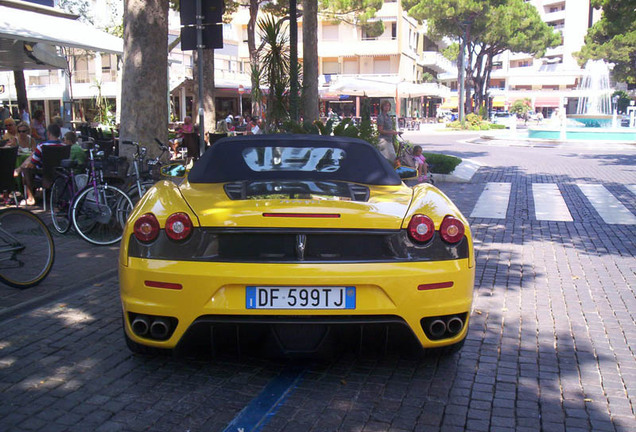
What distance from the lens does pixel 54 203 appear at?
8242 millimetres

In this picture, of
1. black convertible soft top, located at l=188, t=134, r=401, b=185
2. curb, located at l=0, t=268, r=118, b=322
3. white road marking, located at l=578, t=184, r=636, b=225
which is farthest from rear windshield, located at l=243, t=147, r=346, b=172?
white road marking, located at l=578, t=184, r=636, b=225

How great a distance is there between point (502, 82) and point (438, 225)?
110720 mm

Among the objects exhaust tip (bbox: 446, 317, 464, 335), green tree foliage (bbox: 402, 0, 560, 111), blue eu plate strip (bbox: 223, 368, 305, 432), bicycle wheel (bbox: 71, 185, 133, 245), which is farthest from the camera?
green tree foliage (bbox: 402, 0, 560, 111)

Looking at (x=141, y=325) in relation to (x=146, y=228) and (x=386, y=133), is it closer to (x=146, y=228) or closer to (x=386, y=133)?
(x=146, y=228)

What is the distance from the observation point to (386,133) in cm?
1273

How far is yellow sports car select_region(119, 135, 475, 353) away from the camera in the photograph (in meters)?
3.36

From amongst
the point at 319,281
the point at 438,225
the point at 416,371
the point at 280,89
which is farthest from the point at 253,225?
the point at 280,89

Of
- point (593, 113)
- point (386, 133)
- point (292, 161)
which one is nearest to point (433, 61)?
point (593, 113)

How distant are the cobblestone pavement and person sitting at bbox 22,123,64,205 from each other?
429 centimetres

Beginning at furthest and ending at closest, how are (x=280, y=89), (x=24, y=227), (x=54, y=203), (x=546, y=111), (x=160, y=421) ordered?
(x=546, y=111), (x=280, y=89), (x=54, y=203), (x=24, y=227), (x=160, y=421)

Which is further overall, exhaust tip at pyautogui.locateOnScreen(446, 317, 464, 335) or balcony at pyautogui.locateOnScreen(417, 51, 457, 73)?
balcony at pyautogui.locateOnScreen(417, 51, 457, 73)

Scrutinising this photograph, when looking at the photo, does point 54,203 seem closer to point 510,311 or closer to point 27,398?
point 27,398

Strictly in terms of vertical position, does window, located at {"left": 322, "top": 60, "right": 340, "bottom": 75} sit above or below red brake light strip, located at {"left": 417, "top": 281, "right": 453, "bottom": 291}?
above

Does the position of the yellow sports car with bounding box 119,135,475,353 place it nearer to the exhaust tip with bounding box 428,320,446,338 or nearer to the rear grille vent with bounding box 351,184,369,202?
the exhaust tip with bounding box 428,320,446,338
